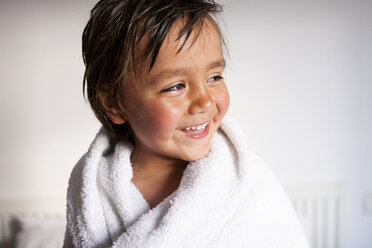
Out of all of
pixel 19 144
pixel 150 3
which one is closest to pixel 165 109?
pixel 150 3

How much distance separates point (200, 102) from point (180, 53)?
3.5 inches

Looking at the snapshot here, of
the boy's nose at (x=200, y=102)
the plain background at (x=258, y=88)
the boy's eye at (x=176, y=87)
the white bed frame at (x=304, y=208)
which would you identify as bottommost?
the white bed frame at (x=304, y=208)

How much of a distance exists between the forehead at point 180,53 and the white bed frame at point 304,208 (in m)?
1.22

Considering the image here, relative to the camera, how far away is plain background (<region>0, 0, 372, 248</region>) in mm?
1581

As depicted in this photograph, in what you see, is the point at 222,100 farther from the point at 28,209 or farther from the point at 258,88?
the point at 28,209

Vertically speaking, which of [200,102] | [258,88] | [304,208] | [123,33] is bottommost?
[304,208]

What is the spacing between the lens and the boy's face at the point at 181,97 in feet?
2.13

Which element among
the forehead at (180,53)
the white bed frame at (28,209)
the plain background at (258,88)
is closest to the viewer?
the forehead at (180,53)

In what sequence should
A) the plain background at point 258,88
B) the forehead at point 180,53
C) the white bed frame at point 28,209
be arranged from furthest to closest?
the white bed frame at point 28,209 < the plain background at point 258,88 < the forehead at point 180,53

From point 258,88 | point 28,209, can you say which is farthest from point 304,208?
point 28,209

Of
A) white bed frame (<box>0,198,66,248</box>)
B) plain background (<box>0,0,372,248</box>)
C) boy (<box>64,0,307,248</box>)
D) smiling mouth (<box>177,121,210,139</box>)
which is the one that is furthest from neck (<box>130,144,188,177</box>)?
white bed frame (<box>0,198,66,248</box>)

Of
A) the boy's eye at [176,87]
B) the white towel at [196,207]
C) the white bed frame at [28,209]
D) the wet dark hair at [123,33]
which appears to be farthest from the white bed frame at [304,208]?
the boy's eye at [176,87]

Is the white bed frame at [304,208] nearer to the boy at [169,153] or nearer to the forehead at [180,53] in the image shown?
the boy at [169,153]

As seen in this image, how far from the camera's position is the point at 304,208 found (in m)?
1.72
